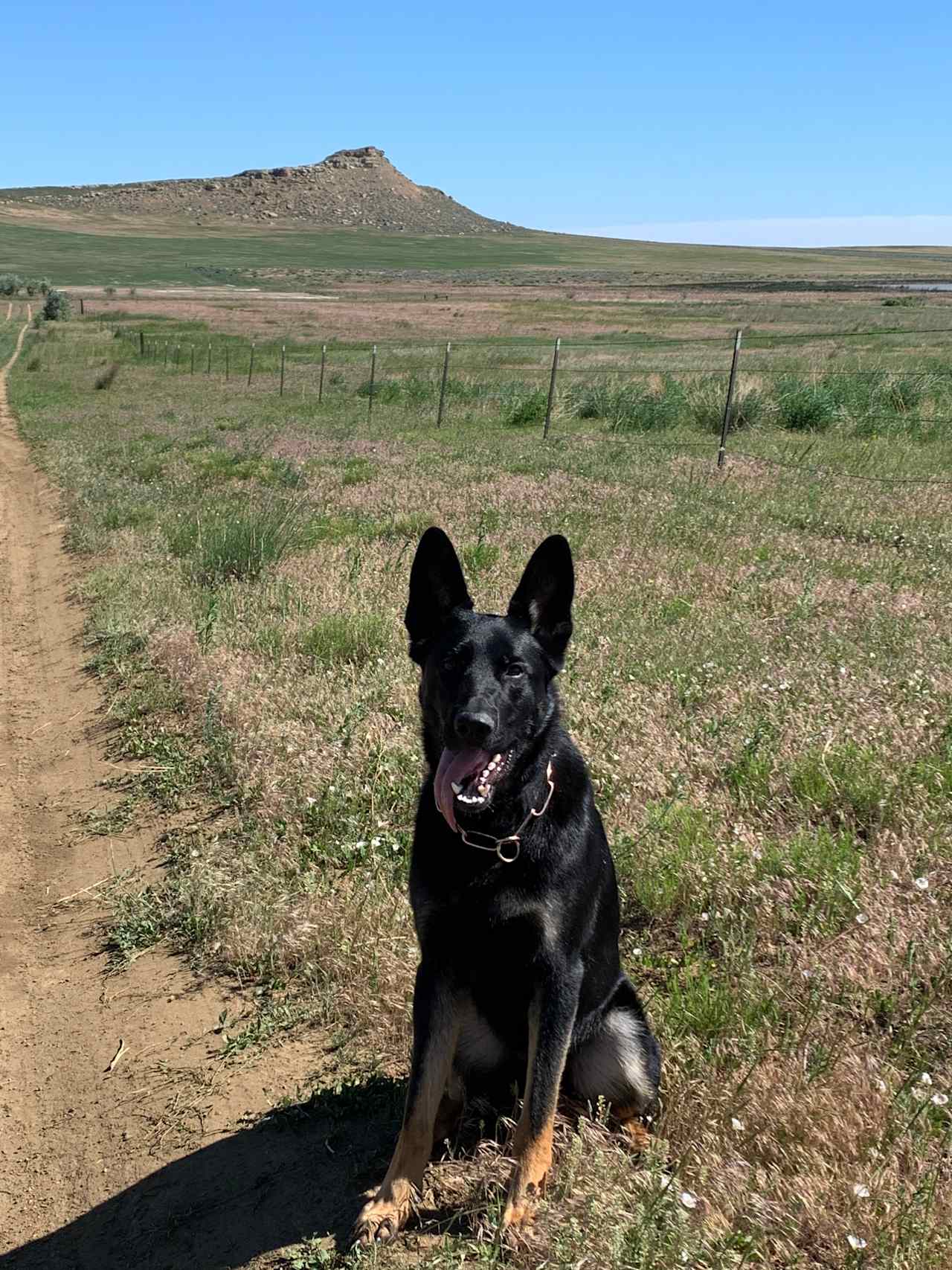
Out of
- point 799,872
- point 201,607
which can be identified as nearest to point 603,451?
point 201,607

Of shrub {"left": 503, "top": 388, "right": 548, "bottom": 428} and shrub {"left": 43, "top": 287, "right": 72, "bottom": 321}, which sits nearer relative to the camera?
shrub {"left": 503, "top": 388, "right": 548, "bottom": 428}

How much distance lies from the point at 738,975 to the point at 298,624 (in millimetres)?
4715

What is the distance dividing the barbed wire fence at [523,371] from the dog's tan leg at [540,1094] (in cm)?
1169

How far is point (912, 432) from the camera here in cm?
1742

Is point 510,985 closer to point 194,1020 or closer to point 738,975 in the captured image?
point 738,975

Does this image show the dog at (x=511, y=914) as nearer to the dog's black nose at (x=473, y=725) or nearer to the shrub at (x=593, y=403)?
→ the dog's black nose at (x=473, y=725)

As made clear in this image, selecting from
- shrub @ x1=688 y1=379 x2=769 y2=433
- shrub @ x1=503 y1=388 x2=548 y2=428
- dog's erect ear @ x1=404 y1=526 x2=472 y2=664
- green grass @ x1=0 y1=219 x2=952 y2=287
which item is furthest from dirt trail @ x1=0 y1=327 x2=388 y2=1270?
green grass @ x1=0 y1=219 x2=952 y2=287

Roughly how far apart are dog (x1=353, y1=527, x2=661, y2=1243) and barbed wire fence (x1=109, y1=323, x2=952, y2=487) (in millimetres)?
11200

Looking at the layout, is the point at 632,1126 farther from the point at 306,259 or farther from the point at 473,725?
the point at 306,259

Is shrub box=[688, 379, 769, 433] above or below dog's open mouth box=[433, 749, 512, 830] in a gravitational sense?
below

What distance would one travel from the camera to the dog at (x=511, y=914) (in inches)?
114

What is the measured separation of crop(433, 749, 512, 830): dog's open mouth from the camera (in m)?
2.93

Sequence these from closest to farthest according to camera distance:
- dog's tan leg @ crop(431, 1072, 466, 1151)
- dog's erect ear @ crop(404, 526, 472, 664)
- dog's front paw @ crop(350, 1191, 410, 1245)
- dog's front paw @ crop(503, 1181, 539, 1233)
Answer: dog's front paw @ crop(503, 1181, 539, 1233) < dog's front paw @ crop(350, 1191, 410, 1245) < dog's tan leg @ crop(431, 1072, 466, 1151) < dog's erect ear @ crop(404, 526, 472, 664)

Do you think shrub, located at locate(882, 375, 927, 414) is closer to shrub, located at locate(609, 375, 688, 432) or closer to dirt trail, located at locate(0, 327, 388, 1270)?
shrub, located at locate(609, 375, 688, 432)
